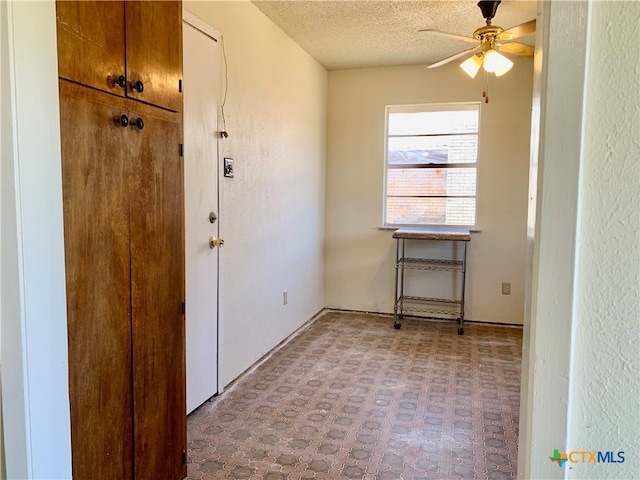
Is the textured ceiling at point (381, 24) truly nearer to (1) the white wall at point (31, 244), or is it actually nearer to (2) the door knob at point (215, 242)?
(2) the door knob at point (215, 242)

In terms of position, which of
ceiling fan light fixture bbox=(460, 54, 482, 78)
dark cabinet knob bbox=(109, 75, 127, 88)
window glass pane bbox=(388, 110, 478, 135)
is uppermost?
ceiling fan light fixture bbox=(460, 54, 482, 78)

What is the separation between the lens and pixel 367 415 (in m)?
2.52

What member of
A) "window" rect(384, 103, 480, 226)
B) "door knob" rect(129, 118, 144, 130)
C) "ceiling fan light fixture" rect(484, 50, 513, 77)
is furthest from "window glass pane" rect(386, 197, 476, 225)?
"door knob" rect(129, 118, 144, 130)

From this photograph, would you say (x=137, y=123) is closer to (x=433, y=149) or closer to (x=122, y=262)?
(x=122, y=262)

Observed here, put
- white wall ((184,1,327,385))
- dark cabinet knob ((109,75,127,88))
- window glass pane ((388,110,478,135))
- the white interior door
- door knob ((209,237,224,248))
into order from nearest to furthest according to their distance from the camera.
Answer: dark cabinet knob ((109,75,127,88)), the white interior door, door knob ((209,237,224,248)), white wall ((184,1,327,385)), window glass pane ((388,110,478,135))

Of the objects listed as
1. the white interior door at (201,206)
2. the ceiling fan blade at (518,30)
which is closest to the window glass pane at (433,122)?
the ceiling fan blade at (518,30)

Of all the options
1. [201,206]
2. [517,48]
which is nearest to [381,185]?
[517,48]

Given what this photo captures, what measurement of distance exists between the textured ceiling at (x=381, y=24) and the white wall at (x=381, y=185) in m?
0.35

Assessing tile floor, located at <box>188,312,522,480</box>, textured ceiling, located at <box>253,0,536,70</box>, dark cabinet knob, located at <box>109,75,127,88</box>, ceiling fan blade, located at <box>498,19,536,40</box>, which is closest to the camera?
dark cabinet knob, located at <box>109,75,127,88</box>

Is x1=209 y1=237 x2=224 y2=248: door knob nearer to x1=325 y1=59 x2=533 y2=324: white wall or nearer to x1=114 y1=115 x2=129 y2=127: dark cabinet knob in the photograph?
x1=114 y1=115 x2=129 y2=127: dark cabinet knob

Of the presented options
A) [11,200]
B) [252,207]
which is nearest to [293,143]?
[252,207]

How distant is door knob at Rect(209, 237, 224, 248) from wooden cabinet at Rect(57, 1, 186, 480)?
2.87ft

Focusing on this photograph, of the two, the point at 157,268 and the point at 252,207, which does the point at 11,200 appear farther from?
the point at 252,207

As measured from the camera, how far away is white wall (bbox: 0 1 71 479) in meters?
0.95
